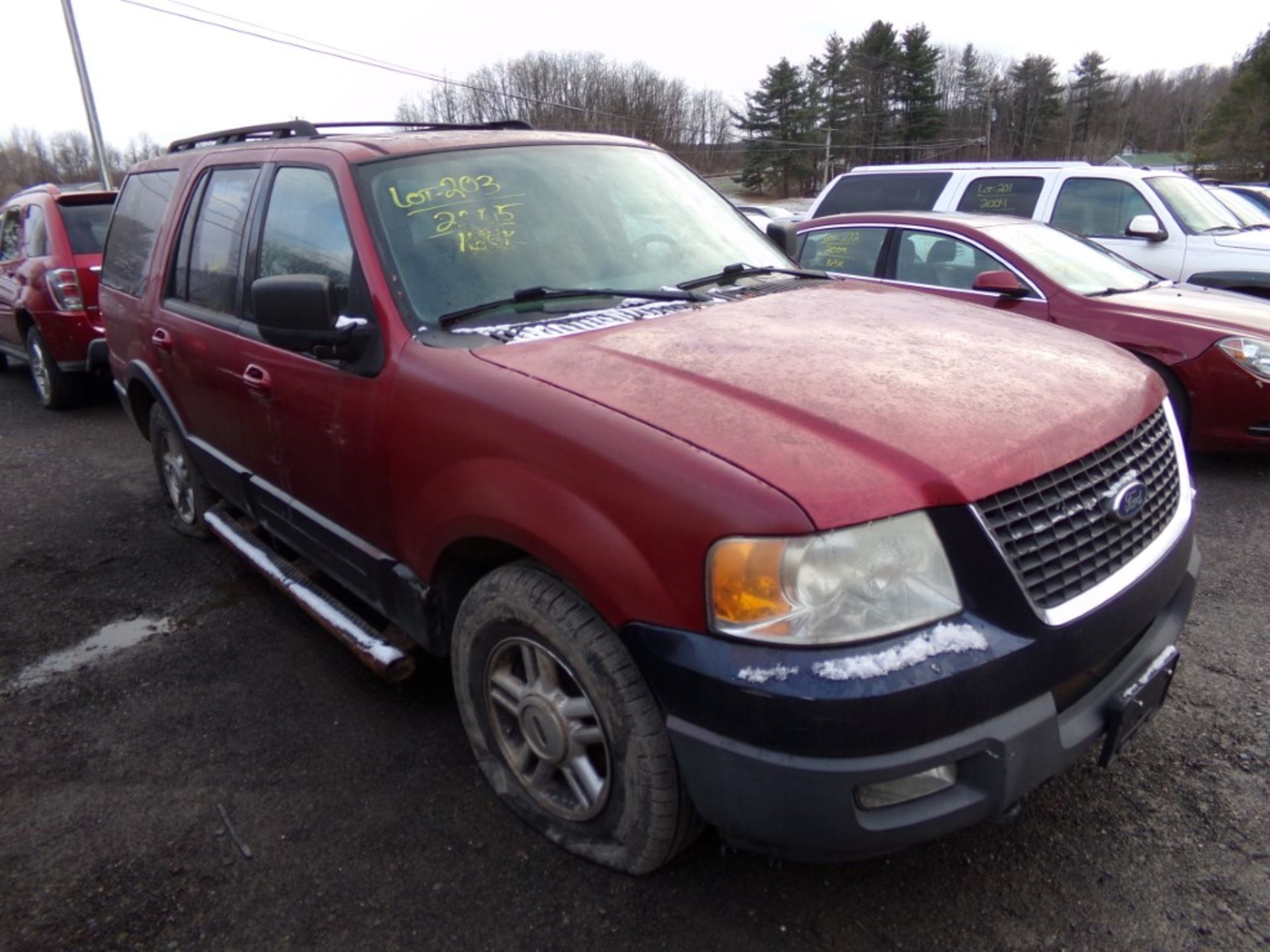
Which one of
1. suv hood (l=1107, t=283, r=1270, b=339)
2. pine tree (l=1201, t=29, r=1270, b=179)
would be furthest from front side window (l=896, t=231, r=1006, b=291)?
pine tree (l=1201, t=29, r=1270, b=179)

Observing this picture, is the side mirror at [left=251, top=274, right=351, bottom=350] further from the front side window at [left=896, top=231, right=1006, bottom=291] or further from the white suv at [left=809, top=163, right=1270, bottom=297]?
the white suv at [left=809, top=163, right=1270, bottom=297]

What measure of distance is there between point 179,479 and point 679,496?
3.72m

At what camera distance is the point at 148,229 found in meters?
4.25

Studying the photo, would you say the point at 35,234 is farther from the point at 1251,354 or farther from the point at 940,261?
the point at 1251,354

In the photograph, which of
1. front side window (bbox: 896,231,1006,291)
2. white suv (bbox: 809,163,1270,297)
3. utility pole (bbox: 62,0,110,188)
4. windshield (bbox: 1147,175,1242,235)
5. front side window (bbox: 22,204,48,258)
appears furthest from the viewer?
utility pole (bbox: 62,0,110,188)

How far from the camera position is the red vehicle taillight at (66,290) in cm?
702

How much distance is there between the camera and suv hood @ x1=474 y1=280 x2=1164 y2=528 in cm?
175

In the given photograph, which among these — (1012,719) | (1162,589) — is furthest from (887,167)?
(1012,719)

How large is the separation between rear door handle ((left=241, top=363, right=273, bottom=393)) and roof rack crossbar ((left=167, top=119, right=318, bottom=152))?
3.15 feet

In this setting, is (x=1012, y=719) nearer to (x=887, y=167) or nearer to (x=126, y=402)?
(x=126, y=402)

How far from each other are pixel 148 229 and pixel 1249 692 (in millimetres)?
5054

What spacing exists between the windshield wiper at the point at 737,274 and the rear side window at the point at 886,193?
5.44 metres

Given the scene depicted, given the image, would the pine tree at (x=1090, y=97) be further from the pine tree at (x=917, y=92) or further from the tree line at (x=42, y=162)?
the tree line at (x=42, y=162)

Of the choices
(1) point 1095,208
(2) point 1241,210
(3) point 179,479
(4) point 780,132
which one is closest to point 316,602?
(3) point 179,479
